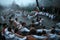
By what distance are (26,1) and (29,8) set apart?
0.60ft

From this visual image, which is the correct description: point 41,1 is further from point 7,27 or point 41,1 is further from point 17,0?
point 7,27

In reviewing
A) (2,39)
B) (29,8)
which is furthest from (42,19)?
(2,39)

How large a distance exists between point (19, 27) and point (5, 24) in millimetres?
330

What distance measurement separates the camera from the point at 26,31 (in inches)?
161

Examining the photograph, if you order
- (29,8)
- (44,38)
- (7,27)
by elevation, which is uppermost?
(29,8)

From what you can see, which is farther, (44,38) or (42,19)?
(42,19)

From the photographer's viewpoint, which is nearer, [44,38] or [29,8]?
[44,38]

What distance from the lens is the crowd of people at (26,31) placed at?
402cm

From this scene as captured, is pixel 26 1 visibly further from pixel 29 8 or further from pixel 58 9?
pixel 58 9

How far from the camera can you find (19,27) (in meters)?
4.20

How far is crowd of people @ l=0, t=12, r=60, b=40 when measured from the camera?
4.02 metres

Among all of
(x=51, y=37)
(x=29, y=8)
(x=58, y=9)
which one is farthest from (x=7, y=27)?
(x=58, y=9)

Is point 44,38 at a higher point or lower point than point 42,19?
lower

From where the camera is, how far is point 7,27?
414 centimetres
